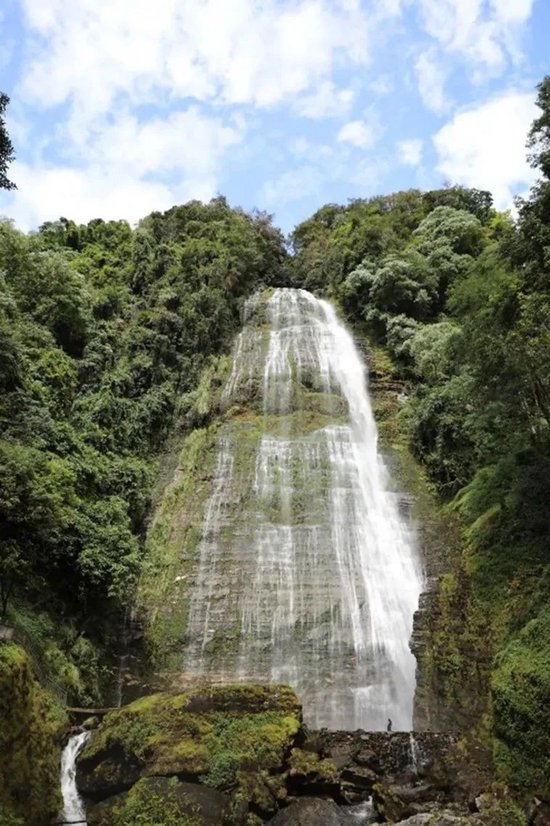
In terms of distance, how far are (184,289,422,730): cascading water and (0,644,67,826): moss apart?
5.31 meters

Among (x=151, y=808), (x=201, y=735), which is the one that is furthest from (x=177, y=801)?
(x=201, y=735)

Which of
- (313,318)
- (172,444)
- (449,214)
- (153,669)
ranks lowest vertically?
(153,669)

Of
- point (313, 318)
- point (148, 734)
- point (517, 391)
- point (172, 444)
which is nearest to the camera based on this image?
point (148, 734)

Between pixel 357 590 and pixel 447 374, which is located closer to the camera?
pixel 357 590

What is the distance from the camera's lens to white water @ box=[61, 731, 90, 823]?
31.8 ft

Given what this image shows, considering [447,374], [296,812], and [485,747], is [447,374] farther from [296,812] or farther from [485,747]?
[296,812]

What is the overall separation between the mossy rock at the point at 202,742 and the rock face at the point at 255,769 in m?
0.02

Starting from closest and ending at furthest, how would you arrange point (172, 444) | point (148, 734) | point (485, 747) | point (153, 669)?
point (148, 734)
point (485, 747)
point (153, 669)
point (172, 444)

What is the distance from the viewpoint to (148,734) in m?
10.2

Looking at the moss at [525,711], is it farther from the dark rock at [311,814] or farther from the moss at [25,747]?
the moss at [25,747]

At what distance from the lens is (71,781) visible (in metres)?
10.2

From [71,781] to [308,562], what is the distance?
8560 mm

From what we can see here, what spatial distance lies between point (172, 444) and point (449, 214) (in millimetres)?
22901

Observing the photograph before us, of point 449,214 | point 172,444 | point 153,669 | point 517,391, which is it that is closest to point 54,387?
point 172,444
